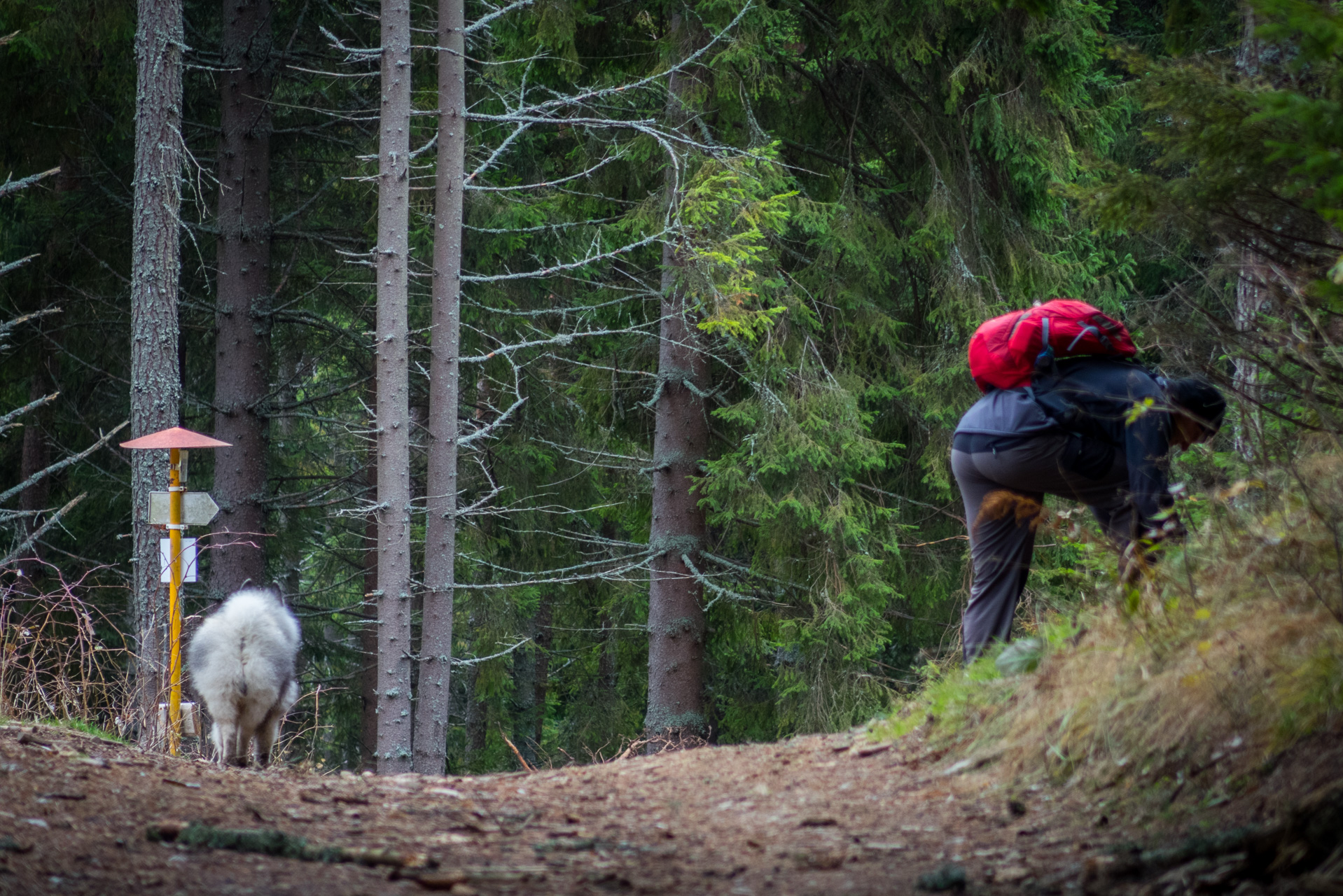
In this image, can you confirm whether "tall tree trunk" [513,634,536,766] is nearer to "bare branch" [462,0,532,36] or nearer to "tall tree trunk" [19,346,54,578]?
"tall tree trunk" [19,346,54,578]

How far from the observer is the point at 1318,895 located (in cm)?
222

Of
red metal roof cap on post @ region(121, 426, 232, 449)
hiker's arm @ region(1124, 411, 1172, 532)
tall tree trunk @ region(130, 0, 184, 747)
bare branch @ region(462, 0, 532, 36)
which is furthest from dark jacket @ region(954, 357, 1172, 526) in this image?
tall tree trunk @ region(130, 0, 184, 747)

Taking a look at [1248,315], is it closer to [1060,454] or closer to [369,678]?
[1060,454]

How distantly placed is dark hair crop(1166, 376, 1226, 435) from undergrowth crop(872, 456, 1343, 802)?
366 millimetres

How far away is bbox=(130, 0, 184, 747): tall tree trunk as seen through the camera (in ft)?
32.2

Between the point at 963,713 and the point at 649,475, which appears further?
the point at 649,475

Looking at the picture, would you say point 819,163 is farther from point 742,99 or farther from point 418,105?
point 418,105

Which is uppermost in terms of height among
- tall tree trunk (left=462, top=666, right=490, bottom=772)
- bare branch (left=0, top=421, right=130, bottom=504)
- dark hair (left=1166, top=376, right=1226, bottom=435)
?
dark hair (left=1166, top=376, right=1226, bottom=435)

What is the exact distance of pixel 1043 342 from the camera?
452 cm

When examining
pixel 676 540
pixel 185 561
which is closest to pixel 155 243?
pixel 185 561

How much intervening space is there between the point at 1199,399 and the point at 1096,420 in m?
0.39

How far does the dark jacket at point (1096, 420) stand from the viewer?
419 centimetres

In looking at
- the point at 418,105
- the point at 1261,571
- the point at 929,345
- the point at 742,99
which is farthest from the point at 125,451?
the point at 1261,571

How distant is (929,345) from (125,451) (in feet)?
33.5
